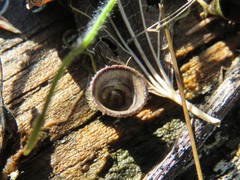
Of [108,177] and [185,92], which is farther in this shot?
[185,92]

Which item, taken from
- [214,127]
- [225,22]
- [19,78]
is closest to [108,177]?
[214,127]

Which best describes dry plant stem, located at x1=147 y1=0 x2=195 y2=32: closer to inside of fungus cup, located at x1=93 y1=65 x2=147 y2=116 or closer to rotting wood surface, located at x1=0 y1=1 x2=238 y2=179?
rotting wood surface, located at x1=0 y1=1 x2=238 y2=179

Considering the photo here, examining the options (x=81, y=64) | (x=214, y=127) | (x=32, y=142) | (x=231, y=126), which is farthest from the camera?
(x=81, y=64)

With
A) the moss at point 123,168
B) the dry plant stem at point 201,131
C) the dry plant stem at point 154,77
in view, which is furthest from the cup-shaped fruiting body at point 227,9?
the moss at point 123,168

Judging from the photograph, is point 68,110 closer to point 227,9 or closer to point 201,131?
point 201,131

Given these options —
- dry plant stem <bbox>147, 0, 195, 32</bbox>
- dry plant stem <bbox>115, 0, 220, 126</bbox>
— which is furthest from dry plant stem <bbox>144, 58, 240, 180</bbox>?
dry plant stem <bbox>147, 0, 195, 32</bbox>

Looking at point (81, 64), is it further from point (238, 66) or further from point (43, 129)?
point (238, 66)

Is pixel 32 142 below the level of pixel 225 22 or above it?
below

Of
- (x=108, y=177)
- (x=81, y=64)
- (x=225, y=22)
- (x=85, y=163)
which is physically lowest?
(x=108, y=177)
